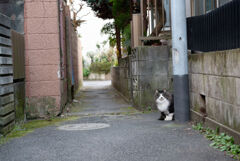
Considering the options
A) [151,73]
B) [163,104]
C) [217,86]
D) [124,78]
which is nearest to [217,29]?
[217,86]

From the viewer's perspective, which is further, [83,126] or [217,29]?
[83,126]

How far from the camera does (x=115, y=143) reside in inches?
219

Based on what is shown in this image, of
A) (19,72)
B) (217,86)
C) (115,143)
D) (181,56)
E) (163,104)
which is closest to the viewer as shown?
(115,143)

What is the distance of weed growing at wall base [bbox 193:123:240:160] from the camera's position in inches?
180

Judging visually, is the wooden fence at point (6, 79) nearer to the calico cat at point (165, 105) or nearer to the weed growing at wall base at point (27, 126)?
the weed growing at wall base at point (27, 126)

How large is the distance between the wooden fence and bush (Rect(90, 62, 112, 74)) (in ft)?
96.2

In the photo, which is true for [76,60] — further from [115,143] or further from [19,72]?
[115,143]

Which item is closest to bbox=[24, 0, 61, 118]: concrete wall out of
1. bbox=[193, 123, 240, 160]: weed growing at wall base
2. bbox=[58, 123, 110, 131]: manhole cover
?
bbox=[58, 123, 110, 131]: manhole cover

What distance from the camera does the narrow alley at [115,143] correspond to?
4715 mm

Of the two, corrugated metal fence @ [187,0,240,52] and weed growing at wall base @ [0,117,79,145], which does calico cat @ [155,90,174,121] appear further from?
weed growing at wall base @ [0,117,79,145]

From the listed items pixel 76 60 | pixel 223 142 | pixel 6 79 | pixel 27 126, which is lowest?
pixel 27 126

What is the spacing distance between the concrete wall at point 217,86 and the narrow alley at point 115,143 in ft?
1.71

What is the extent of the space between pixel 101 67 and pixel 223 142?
105ft

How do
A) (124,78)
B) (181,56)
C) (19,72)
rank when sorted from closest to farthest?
1. (181,56)
2. (19,72)
3. (124,78)
